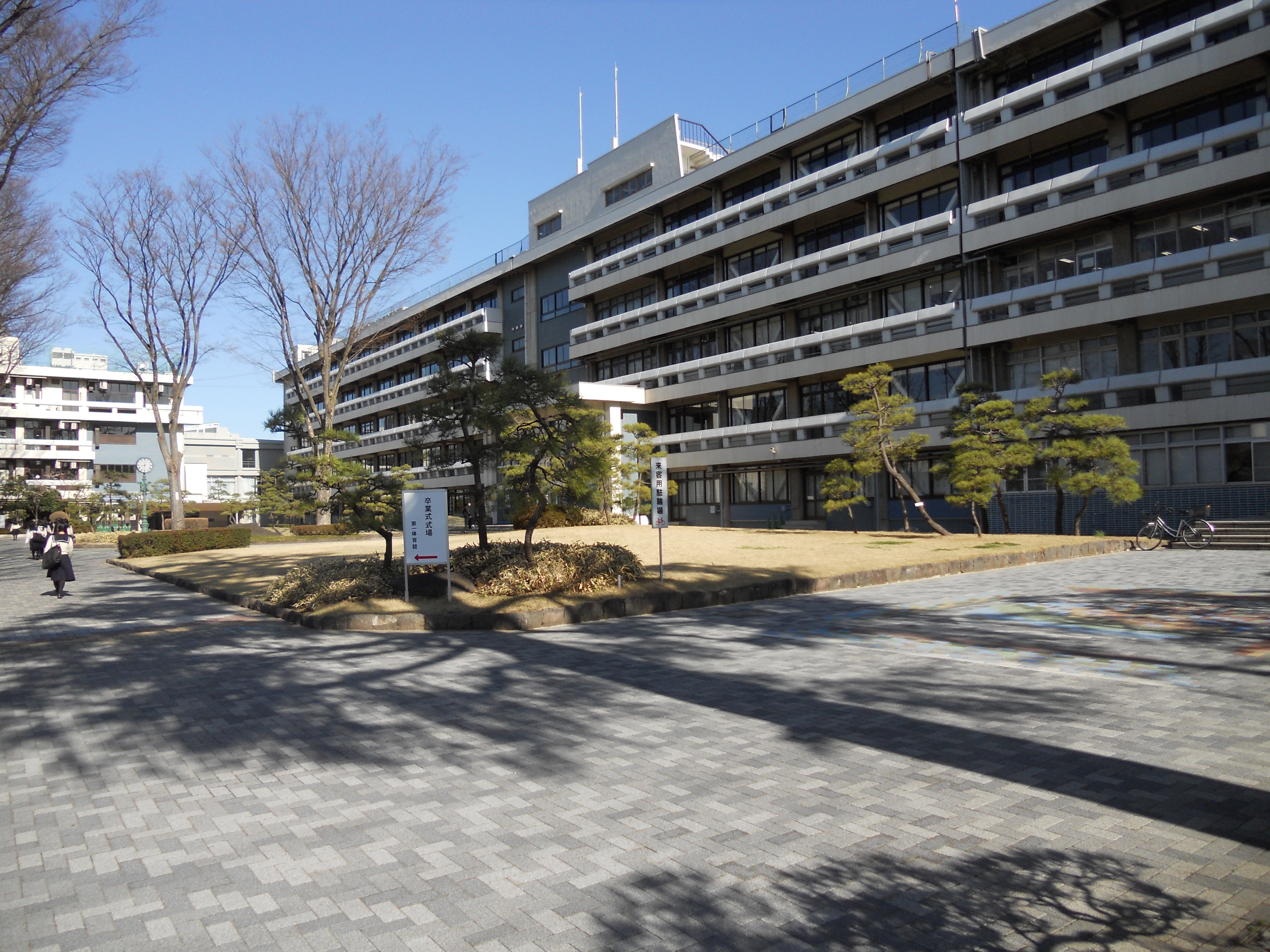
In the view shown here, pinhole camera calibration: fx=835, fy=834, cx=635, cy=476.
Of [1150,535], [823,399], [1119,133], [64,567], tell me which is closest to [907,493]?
[1150,535]

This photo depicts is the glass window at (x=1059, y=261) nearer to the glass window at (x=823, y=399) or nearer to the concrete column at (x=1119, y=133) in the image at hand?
the concrete column at (x=1119, y=133)

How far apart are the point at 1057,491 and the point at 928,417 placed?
697 cm

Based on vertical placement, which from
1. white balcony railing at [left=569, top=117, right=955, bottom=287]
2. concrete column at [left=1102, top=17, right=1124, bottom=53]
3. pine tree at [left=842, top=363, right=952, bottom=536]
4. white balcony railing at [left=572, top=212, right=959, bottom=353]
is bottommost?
pine tree at [left=842, top=363, right=952, bottom=536]

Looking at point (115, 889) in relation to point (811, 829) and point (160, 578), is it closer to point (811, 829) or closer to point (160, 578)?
point (811, 829)

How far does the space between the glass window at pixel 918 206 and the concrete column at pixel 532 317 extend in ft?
85.5

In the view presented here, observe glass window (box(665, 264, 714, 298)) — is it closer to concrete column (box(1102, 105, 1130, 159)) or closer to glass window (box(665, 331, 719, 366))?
glass window (box(665, 331, 719, 366))

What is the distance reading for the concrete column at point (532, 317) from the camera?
2146 inches

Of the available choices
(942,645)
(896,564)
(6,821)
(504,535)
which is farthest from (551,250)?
(6,821)

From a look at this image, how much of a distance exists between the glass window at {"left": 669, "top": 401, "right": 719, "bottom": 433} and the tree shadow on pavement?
41124 millimetres

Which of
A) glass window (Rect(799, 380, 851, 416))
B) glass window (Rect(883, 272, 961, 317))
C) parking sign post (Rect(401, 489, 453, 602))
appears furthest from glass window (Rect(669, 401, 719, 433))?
parking sign post (Rect(401, 489, 453, 602))

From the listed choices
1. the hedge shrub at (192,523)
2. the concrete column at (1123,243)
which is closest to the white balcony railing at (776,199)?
the concrete column at (1123,243)

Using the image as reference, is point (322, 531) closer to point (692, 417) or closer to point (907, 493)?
point (692, 417)

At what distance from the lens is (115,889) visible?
345 cm

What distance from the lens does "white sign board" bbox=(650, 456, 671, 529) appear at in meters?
14.6
